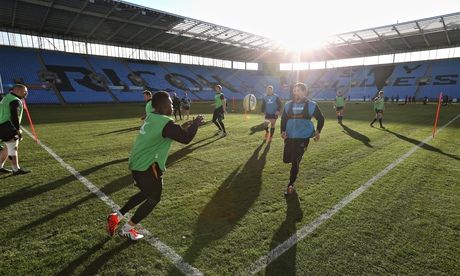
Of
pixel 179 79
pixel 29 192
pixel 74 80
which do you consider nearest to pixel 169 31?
pixel 179 79

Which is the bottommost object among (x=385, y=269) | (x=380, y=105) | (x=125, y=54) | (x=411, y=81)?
(x=385, y=269)

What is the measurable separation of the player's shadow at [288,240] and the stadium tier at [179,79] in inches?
1610

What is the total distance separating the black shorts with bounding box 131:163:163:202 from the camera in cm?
306

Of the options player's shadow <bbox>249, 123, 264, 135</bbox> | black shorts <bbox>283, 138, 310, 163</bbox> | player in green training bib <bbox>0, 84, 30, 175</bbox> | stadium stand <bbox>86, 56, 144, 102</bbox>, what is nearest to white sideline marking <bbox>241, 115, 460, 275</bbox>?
black shorts <bbox>283, 138, 310, 163</bbox>

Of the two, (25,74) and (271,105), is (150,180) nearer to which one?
(271,105)

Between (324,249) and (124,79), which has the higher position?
(124,79)

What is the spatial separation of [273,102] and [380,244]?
21.7ft

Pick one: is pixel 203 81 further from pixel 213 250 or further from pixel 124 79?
pixel 213 250

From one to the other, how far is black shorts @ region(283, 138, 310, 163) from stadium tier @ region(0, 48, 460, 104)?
132ft

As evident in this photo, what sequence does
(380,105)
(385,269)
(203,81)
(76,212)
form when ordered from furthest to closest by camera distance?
1. (203,81)
2. (380,105)
3. (76,212)
4. (385,269)

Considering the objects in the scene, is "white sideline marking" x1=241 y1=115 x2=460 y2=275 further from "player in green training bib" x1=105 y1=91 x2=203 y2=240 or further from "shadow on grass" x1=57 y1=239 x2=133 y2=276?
"shadow on grass" x1=57 y1=239 x2=133 y2=276

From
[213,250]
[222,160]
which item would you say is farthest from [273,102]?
[213,250]

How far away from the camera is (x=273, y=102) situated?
30.0 ft

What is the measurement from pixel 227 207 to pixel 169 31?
41.1m
